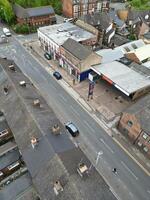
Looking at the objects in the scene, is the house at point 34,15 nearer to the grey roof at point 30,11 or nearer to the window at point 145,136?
the grey roof at point 30,11

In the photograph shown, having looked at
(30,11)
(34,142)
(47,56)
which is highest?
(30,11)

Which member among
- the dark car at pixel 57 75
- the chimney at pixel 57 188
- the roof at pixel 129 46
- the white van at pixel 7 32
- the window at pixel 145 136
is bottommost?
the window at pixel 145 136

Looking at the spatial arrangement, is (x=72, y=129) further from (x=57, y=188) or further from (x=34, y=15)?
(x=34, y=15)

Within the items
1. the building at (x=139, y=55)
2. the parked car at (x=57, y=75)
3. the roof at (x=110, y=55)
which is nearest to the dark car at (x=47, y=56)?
the parked car at (x=57, y=75)

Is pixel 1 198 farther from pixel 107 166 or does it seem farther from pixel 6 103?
pixel 107 166

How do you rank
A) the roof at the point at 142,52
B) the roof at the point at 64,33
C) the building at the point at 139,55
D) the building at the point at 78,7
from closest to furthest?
the building at the point at 139,55 → the roof at the point at 142,52 → the roof at the point at 64,33 → the building at the point at 78,7

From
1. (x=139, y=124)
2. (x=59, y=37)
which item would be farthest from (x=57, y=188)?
(x=59, y=37)
